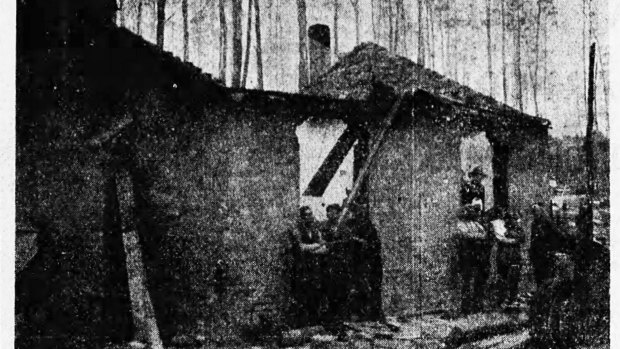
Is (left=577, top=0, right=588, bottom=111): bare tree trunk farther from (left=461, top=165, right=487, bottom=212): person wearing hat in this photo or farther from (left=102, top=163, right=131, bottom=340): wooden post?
(left=102, top=163, right=131, bottom=340): wooden post

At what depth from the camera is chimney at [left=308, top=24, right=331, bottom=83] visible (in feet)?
15.9

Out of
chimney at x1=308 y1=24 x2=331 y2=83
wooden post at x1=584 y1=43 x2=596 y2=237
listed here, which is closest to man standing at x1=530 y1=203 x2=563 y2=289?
wooden post at x1=584 y1=43 x2=596 y2=237

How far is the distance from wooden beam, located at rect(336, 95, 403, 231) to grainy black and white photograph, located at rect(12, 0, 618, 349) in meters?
0.02

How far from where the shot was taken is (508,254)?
5.55 metres

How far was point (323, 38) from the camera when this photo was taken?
A: 194 inches

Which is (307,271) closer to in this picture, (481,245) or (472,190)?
(481,245)

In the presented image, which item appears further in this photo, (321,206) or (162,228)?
(321,206)

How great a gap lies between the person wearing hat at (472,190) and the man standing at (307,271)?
5.78 ft

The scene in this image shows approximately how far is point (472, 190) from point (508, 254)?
82cm

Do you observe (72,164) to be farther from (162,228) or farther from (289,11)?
(289,11)

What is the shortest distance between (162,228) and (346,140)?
2.03 metres

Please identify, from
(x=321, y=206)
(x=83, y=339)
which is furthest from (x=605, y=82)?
(x=83, y=339)

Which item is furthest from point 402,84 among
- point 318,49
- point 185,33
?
point 185,33

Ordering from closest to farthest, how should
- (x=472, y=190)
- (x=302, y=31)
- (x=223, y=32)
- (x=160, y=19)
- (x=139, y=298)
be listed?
1. (x=139, y=298)
2. (x=160, y=19)
3. (x=223, y=32)
4. (x=302, y=31)
5. (x=472, y=190)
